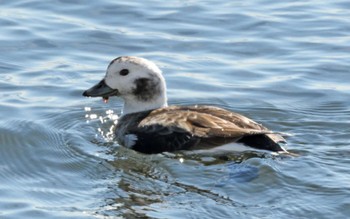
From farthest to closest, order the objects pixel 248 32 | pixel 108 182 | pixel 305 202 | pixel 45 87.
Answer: pixel 248 32 < pixel 45 87 < pixel 108 182 < pixel 305 202

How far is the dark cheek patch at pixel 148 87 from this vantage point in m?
13.0

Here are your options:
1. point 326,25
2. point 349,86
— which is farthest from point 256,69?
point 326,25

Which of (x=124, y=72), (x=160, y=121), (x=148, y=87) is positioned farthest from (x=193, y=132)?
(x=124, y=72)

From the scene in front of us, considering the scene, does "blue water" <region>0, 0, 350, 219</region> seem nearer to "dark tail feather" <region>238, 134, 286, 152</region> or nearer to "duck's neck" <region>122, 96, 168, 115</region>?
"dark tail feather" <region>238, 134, 286, 152</region>

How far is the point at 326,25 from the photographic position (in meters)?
17.6

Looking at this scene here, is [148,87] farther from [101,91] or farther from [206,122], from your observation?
[206,122]

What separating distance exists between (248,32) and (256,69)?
1858 mm

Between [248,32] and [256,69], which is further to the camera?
[248,32]

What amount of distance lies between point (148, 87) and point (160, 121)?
0.85 metres

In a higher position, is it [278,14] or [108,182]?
[278,14]

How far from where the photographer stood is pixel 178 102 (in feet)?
46.7

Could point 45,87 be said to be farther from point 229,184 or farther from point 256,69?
point 229,184

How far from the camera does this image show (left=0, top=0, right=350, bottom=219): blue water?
1080cm

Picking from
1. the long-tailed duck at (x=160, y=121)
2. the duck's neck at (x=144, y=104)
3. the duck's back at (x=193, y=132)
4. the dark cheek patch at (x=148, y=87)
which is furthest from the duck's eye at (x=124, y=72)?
the duck's back at (x=193, y=132)
